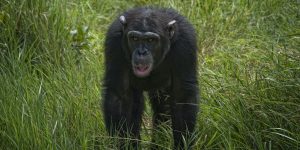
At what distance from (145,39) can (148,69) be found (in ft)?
0.89

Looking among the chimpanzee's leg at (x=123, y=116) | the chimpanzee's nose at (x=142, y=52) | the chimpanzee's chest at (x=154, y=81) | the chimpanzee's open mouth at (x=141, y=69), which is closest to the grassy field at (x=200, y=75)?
the chimpanzee's leg at (x=123, y=116)

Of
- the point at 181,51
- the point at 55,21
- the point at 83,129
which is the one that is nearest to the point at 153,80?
the point at 181,51

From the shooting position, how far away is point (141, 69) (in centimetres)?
582

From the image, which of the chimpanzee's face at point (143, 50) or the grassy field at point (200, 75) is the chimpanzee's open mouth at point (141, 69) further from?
the grassy field at point (200, 75)

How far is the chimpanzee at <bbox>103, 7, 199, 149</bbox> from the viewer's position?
19.2 ft

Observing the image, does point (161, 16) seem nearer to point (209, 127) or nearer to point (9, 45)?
point (209, 127)

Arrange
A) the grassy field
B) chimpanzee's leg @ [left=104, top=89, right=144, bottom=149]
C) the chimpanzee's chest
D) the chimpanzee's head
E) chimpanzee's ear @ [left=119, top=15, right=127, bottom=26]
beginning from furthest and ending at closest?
the chimpanzee's chest, chimpanzee's ear @ [left=119, top=15, right=127, bottom=26], the chimpanzee's head, chimpanzee's leg @ [left=104, top=89, right=144, bottom=149], the grassy field

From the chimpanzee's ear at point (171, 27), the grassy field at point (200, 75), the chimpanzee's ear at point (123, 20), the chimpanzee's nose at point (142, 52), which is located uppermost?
the chimpanzee's ear at point (123, 20)

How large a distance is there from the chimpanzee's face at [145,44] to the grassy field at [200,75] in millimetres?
637

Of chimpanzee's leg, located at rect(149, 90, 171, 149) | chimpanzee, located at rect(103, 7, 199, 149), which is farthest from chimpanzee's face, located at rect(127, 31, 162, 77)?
chimpanzee's leg, located at rect(149, 90, 171, 149)

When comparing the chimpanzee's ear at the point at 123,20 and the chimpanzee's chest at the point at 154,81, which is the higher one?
the chimpanzee's ear at the point at 123,20

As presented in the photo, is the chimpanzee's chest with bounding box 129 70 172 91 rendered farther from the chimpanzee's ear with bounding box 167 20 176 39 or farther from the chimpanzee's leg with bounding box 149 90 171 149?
the chimpanzee's ear with bounding box 167 20 176 39

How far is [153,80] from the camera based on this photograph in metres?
6.15

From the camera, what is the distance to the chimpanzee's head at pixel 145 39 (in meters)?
5.83
